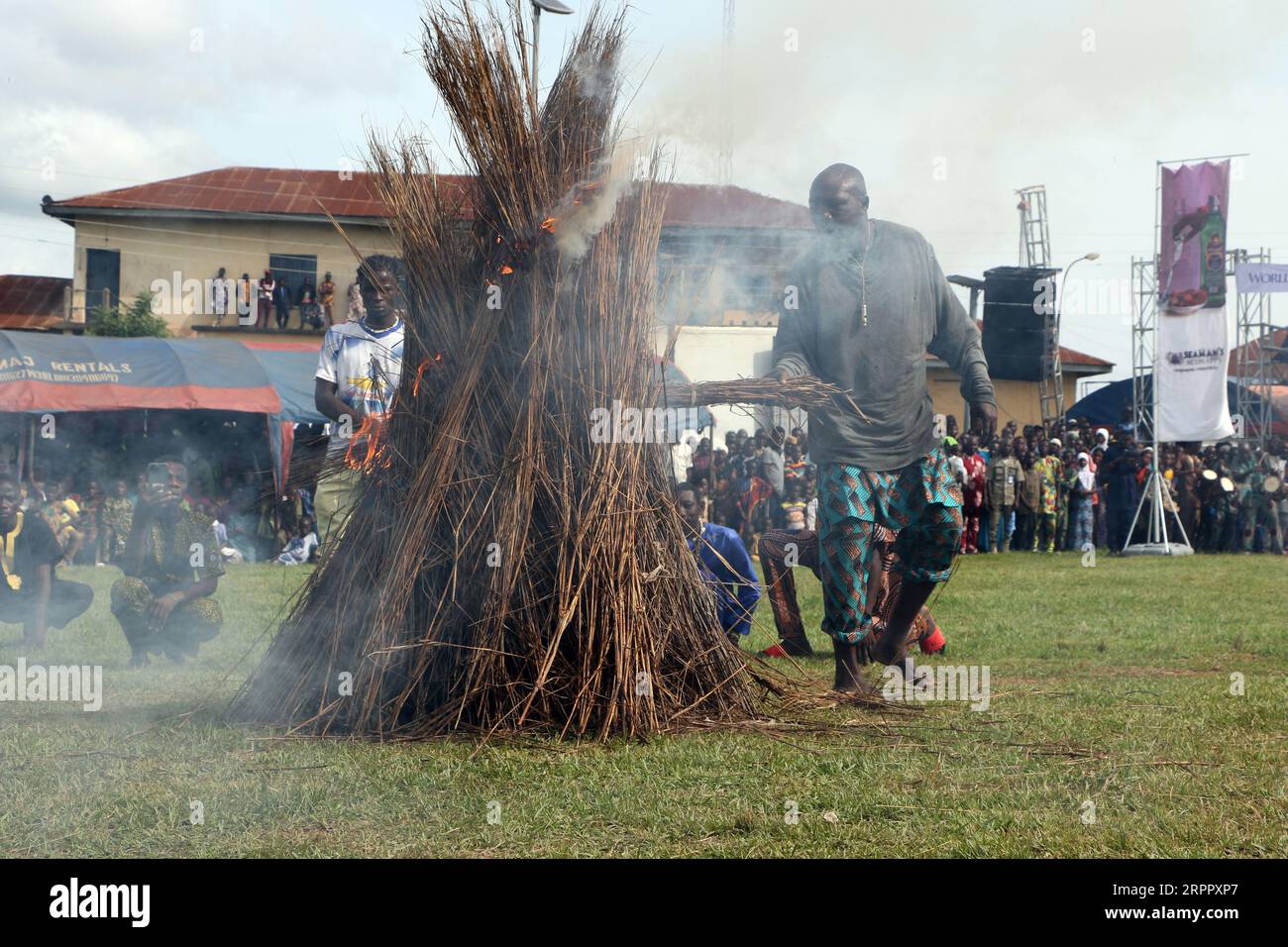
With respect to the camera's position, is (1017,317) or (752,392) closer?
(752,392)

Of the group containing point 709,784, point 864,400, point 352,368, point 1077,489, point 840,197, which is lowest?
point 709,784

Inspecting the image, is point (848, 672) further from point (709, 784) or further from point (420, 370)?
point (420, 370)

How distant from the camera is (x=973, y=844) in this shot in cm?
339

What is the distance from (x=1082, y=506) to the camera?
Answer: 20.2 m

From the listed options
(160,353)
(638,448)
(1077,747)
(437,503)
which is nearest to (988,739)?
(1077,747)

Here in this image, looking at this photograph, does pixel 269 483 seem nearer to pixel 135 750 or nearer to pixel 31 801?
pixel 135 750

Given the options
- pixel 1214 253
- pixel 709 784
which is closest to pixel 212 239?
pixel 1214 253

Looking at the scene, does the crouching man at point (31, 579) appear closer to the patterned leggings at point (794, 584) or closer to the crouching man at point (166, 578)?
the crouching man at point (166, 578)

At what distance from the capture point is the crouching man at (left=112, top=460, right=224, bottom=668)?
761 cm

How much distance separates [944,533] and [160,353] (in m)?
15.5

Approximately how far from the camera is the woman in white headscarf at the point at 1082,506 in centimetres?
2009

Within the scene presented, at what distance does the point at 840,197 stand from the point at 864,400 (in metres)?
0.90

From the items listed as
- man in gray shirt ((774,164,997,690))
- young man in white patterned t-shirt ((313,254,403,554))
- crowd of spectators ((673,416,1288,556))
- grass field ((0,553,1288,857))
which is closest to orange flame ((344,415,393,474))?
young man in white patterned t-shirt ((313,254,403,554))

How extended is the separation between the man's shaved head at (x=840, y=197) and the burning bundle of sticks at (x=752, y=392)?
83 cm
